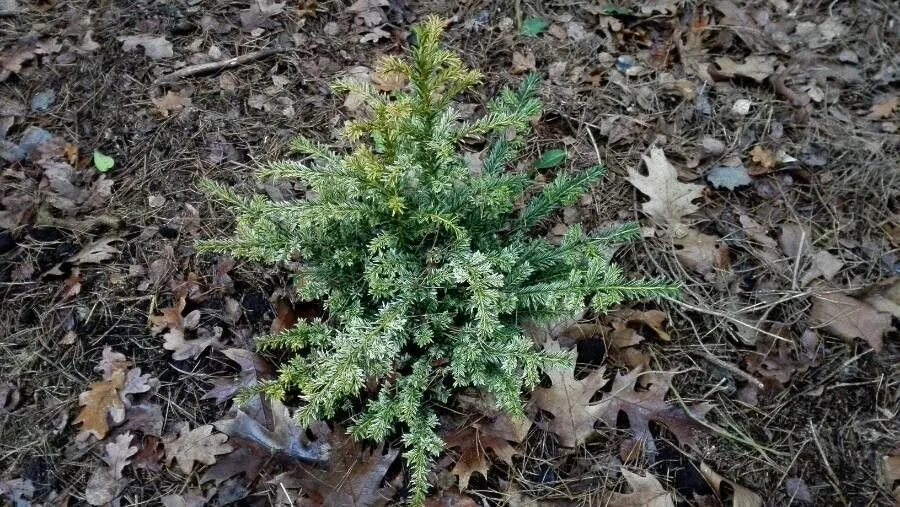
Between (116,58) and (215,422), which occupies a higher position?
(116,58)

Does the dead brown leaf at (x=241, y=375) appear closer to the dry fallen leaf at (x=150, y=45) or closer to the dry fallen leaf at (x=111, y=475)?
the dry fallen leaf at (x=111, y=475)

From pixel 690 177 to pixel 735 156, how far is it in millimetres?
354

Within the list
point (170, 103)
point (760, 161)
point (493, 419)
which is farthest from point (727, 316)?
point (170, 103)

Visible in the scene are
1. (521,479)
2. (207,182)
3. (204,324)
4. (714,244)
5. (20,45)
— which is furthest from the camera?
(20,45)

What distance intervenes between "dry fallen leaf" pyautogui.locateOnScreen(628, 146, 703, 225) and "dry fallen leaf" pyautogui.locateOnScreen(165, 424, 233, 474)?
2.44 m

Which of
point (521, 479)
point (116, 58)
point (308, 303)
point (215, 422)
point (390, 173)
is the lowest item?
point (521, 479)

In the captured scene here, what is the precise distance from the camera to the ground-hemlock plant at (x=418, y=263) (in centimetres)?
188

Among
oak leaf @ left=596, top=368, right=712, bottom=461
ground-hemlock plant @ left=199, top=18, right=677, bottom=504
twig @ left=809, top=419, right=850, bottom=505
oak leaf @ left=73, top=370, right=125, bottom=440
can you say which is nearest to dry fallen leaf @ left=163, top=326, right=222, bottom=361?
oak leaf @ left=73, top=370, right=125, bottom=440

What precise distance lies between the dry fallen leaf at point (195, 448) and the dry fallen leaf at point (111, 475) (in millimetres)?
178

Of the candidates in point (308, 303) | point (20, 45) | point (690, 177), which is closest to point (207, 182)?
point (308, 303)

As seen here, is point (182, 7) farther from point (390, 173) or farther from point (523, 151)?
point (390, 173)

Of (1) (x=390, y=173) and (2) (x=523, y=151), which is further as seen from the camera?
(2) (x=523, y=151)

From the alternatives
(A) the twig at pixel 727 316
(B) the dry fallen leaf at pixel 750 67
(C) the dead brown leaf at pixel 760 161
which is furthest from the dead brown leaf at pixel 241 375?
(B) the dry fallen leaf at pixel 750 67

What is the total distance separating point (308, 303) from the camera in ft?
8.78
